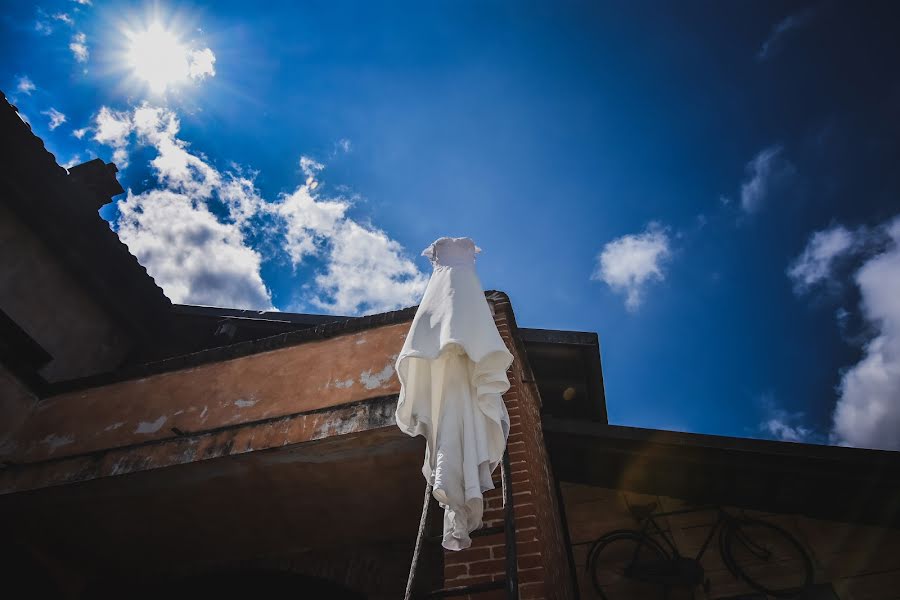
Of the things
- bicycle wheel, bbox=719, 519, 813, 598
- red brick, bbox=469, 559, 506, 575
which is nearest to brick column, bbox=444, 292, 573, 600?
red brick, bbox=469, 559, 506, 575

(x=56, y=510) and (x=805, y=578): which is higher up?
(x=56, y=510)

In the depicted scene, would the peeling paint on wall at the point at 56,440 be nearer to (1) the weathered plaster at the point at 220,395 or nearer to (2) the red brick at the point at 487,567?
(1) the weathered plaster at the point at 220,395

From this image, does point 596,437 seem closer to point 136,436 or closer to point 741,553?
point 741,553

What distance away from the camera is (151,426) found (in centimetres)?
478

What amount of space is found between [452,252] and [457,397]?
1247 millimetres

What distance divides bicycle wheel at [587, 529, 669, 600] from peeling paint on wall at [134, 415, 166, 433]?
4.59m

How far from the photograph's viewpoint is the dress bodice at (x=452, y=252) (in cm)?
355

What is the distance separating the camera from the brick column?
2945 millimetres

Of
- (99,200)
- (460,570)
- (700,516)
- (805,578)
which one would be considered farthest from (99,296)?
(805,578)

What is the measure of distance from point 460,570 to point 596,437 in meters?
2.18

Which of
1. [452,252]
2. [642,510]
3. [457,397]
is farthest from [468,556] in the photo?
[642,510]

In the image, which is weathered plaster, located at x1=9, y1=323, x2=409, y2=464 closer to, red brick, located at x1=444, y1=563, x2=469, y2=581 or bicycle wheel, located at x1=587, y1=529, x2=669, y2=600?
red brick, located at x1=444, y1=563, x2=469, y2=581

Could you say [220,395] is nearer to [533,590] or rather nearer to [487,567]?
[487,567]

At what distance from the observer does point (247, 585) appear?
5324 mm
